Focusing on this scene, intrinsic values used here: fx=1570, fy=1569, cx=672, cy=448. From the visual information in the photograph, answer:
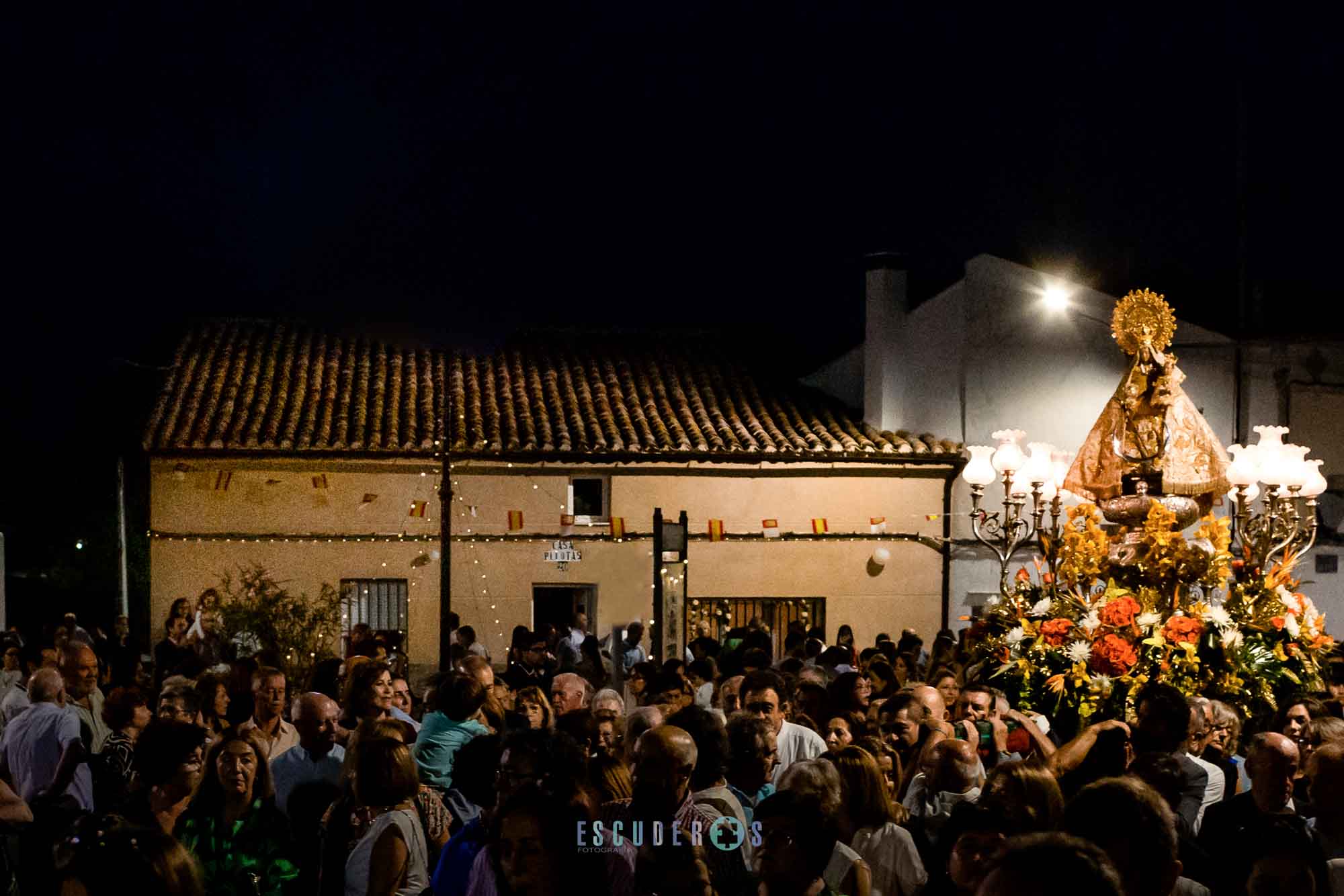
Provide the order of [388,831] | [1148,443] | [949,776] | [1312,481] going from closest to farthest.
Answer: [388,831]
[949,776]
[1312,481]
[1148,443]

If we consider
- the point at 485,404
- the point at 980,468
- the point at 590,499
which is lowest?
the point at 590,499

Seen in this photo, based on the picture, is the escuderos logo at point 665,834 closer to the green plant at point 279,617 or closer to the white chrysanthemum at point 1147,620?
the white chrysanthemum at point 1147,620

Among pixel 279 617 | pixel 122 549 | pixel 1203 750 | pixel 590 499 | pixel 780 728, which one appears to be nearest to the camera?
pixel 780 728

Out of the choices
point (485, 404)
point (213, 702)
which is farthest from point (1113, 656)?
point (485, 404)

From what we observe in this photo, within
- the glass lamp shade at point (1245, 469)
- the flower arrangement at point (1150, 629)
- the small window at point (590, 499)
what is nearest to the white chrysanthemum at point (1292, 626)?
the flower arrangement at point (1150, 629)

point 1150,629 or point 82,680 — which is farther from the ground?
point 1150,629

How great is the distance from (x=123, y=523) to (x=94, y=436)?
1055 centimetres

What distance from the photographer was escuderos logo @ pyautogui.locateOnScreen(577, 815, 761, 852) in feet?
18.1

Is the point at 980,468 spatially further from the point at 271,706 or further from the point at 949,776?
the point at 949,776

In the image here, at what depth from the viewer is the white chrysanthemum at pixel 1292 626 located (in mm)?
12680

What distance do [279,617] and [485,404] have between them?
5.24m

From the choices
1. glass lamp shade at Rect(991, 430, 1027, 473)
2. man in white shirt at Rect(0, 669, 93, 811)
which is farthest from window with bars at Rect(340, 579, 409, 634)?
man in white shirt at Rect(0, 669, 93, 811)

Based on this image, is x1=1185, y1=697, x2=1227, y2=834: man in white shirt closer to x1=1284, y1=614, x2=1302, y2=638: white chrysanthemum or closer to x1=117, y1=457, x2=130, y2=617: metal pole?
x1=1284, y1=614, x2=1302, y2=638: white chrysanthemum

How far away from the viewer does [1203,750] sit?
8.69 metres
